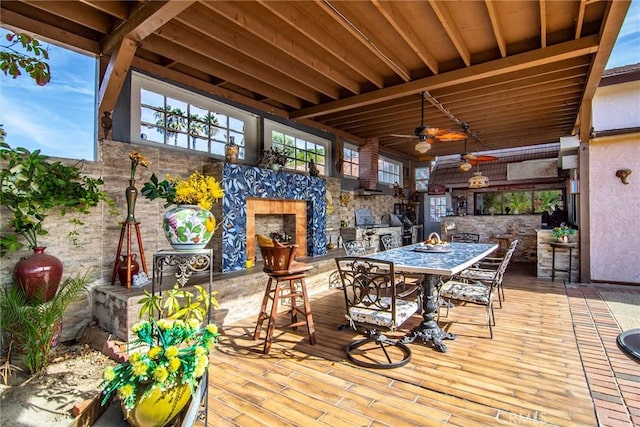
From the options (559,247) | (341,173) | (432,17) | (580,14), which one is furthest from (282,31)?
(559,247)

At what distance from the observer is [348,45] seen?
12.2ft

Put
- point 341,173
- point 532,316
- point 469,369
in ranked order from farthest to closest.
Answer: point 341,173
point 532,316
point 469,369

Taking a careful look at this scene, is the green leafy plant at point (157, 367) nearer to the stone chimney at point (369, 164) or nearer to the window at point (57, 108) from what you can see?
the window at point (57, 108)

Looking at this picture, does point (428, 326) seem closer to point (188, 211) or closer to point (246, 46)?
point (188, 211)

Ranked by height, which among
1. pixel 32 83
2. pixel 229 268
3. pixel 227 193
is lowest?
pixel 229 268

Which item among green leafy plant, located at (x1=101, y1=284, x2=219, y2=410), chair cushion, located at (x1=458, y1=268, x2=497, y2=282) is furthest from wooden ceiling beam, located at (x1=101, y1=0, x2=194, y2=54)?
chair cushion, located at (x1=458, y1=268, x2=497, y2=282)

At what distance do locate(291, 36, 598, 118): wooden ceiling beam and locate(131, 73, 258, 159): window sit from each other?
1.59 meters

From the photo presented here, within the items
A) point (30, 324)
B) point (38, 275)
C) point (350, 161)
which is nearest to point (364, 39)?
point (38, 275)

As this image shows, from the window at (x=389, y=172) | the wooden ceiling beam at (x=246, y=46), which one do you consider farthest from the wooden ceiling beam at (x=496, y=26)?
the window at (x=389, y=172)

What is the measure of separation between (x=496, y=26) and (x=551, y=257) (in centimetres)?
471

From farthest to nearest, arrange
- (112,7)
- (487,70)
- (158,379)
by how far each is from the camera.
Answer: (487,70), (112,7), (158,379)

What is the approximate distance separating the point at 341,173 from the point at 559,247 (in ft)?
14.2

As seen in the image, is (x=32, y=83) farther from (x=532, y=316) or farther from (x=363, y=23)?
(x=532, y=316)

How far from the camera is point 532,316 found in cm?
386
